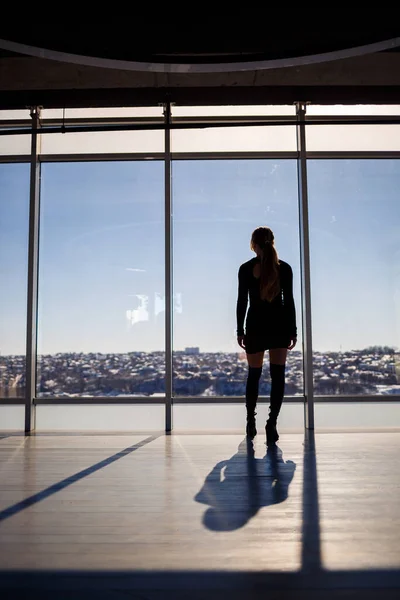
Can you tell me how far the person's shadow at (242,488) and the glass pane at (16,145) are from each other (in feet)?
12.9

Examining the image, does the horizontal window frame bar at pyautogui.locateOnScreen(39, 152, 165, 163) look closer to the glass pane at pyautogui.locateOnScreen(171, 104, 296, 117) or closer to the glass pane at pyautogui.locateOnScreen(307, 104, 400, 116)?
the glass pane at pyautogui.locateOnScreen(171, 104, 296, 117)

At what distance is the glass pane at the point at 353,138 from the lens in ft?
17.8

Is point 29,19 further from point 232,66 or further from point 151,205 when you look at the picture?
point 151,205

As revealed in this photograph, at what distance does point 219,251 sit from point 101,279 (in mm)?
1270

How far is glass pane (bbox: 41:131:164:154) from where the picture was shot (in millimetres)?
5512

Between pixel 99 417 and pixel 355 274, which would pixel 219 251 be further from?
pixel 99 417

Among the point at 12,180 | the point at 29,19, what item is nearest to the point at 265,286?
the point at 29,19

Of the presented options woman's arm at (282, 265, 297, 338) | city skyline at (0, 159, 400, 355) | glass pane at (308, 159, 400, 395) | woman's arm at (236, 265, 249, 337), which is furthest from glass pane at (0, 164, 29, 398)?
glass pane at (308, 159, 400, 395)

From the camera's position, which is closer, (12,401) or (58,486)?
(58,486)

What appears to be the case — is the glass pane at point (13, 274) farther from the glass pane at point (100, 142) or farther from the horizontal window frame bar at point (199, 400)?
the glass pane at point (100, 142)

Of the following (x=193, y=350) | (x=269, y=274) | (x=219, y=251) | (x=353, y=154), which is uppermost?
(x=353, y=154)

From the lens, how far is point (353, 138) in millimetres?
5469

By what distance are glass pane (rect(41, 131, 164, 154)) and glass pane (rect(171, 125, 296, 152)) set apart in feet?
0.88

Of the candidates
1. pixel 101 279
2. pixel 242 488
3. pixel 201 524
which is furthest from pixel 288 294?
pixel 201 524
